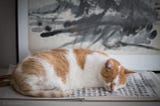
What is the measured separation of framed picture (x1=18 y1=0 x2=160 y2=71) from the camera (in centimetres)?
165

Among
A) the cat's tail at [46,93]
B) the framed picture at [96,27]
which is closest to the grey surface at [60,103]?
the cat's tail at [46,93]

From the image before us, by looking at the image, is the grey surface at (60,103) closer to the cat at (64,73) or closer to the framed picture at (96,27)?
the cat at (64,73)

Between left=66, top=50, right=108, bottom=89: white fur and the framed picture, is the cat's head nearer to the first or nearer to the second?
left=66, top=50, right=108, bottom=89: white fur

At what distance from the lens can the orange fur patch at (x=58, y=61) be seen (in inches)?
57.2

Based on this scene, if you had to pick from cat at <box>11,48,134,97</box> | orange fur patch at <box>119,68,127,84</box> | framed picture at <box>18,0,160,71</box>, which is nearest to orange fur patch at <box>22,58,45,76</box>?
cat at <box>11,48,134,97</box>

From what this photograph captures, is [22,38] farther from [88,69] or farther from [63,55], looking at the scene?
[88,69]

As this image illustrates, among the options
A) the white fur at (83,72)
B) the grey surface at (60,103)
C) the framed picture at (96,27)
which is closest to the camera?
the grey surface at (60,103)

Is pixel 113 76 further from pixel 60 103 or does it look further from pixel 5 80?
pixel 5 80

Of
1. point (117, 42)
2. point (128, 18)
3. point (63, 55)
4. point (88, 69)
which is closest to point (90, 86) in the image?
point (88, 69)

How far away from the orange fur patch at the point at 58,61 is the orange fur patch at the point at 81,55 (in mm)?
62

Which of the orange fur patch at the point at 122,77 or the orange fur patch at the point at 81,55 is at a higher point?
the orange fur patch at the point at 81,55

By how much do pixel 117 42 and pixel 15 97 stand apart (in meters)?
0.65

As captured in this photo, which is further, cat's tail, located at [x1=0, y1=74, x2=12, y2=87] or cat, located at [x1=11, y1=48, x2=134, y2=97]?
cat's tail, located at [x1=0, y1=74, x2=12, y2=87]

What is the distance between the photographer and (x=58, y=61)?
1482 mm
